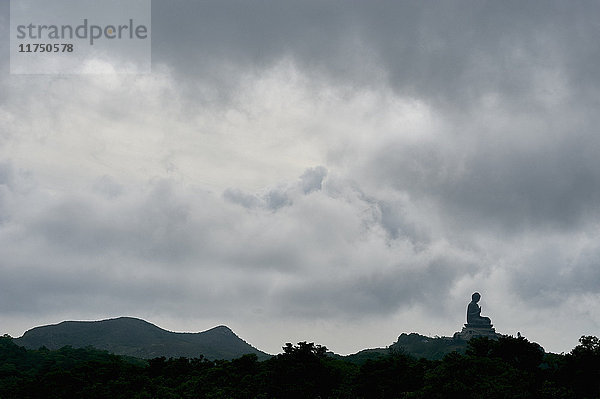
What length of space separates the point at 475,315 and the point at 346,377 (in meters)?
129

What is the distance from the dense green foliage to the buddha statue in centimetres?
12140

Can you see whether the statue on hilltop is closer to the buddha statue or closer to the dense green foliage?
the buddha statue

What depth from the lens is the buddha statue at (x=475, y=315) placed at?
188 metres

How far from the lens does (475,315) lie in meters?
189

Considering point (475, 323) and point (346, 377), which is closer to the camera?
point (346, 377)

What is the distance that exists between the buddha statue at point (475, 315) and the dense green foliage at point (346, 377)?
12140 cm

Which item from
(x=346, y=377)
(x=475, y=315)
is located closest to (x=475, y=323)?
(x=475, y=315)

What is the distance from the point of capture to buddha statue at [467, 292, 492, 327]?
188m

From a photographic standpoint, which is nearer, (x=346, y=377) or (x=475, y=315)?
(x=346, y=377)

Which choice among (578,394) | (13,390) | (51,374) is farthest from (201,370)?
(578,394)

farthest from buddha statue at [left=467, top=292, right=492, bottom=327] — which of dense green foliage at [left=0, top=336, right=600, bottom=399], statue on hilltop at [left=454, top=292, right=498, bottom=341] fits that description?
dense green foliage at [left=0, top=336, right=600, bottom=399]

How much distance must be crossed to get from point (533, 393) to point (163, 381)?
43.3 meters

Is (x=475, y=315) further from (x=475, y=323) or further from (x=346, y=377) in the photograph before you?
(x=346, y=377)

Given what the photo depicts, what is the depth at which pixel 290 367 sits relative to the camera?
66250mm
